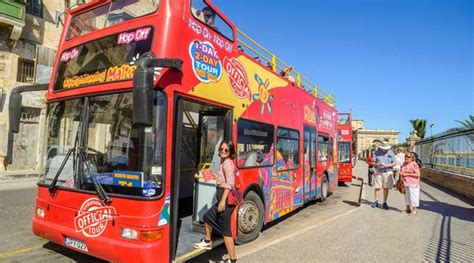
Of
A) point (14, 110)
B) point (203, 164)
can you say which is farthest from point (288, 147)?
point (14, 110)

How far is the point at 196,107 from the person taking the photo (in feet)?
18.1

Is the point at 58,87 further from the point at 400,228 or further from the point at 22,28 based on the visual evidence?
the point at 22,28

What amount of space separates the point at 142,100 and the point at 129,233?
159 centimetres

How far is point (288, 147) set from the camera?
7.56 meters

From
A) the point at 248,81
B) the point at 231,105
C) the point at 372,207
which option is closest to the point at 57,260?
the point at 231,105

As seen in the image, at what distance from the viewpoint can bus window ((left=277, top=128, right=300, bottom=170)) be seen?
7.08 m

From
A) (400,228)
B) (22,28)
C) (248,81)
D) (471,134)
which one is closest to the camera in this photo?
(248,81)

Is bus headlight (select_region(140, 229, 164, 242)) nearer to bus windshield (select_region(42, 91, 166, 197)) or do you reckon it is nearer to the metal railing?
bus windshield (select_region(42, 91, 166, 197))

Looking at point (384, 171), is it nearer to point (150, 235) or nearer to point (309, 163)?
point (309, 163)

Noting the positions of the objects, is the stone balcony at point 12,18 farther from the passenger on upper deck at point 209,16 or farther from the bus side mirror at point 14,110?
the passenger on upper deck at point 209,16

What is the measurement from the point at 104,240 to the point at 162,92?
188 cm

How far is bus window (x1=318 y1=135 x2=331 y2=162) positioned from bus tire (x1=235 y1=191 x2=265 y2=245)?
4757 mm

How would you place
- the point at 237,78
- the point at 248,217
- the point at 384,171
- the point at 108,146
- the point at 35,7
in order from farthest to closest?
1. the point at 35,7
2. the point at 384,171
3. the point at 248,217
4. the point at 237,78
5. the point at 108,146

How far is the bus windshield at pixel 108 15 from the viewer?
4.38m
